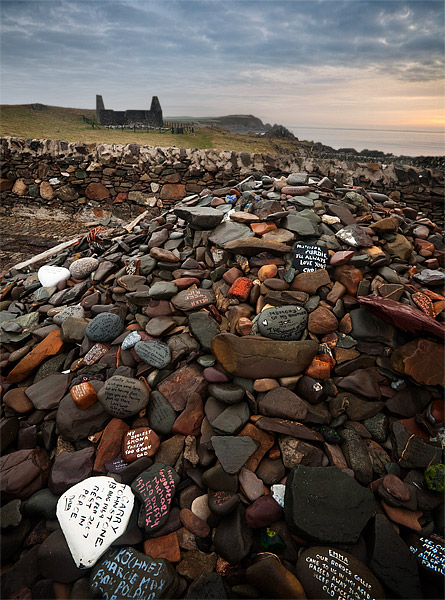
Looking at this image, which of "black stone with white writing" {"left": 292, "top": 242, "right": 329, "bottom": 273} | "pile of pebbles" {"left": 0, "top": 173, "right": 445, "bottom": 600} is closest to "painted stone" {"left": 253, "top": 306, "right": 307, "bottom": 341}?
"pile of pebbles" {"left": 0, "top": 173, "right": 445, "bottom": 600}

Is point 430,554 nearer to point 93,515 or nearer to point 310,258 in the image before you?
point 93,515

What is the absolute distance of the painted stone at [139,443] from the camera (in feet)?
8.04

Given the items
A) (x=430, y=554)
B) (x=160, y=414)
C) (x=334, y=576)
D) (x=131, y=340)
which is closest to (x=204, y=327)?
(x=131, y=340)

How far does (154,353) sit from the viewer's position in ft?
9.73

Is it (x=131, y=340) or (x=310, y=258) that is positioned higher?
(x=310, y=258)

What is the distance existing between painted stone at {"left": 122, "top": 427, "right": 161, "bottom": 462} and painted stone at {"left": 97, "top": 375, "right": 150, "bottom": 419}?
0.56ft

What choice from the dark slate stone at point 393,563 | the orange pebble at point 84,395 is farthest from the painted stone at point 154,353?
the dark slate stone at point 393,563

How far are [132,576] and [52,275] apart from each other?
380 centimetres

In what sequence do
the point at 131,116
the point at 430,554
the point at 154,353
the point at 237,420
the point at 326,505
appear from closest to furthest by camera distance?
the point at 430,554 → the point at 326,505 → the point at 237,420 → the point at 154,353 → the point at 131,116

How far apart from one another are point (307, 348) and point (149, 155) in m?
8.06

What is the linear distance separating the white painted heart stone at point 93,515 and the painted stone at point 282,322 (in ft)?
5.63

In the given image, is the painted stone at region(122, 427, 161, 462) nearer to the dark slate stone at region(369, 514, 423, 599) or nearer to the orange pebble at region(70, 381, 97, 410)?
the orange pebble at region(70, 381, 97, 410)

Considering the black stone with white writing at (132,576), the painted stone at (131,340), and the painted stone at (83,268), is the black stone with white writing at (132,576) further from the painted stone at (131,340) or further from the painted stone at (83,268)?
the painted stone at (83,268)

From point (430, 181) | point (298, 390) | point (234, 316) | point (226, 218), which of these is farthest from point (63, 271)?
point (430, 181)
